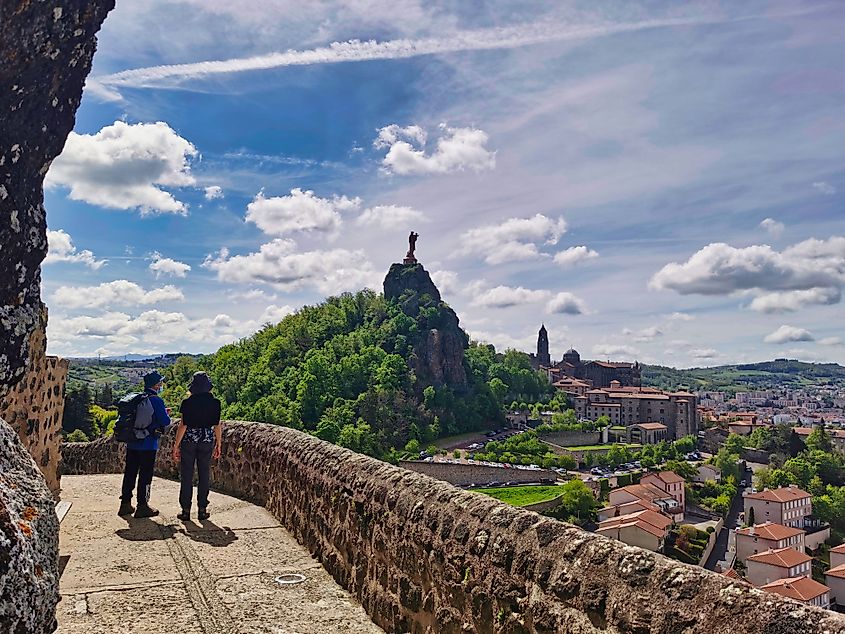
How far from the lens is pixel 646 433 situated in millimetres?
107375

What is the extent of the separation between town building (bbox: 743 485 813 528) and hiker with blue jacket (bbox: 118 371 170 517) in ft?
234

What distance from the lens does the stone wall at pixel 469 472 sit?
6688 cm

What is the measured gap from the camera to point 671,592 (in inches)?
88.9

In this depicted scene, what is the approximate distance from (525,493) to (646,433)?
47765 millimetres

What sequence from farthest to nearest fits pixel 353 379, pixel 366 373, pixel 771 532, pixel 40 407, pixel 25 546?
1. pixel 366 373
2. pixel 353 379
3. pixel 771 532
4. pixel 40 407
5. pixel 25 546

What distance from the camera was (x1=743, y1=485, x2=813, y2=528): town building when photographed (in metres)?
66.6

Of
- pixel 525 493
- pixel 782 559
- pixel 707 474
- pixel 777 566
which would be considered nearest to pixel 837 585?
pixel 782 559

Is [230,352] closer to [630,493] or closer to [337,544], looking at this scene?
[630,493]

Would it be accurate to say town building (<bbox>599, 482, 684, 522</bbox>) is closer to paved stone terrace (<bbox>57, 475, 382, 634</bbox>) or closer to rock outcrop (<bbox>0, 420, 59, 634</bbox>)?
paved stone terrace (<bbox>57, 475, 382, 634</bbox>)

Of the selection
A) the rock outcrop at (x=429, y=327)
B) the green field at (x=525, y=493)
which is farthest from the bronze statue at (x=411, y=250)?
the green field at (x=525, y=493)

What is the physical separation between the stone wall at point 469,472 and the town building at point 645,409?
43.2 m

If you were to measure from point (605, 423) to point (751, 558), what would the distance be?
6384 cm

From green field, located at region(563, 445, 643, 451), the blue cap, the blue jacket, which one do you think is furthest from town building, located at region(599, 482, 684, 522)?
the blue cap

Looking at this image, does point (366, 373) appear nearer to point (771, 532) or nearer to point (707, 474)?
point (771, 532)
